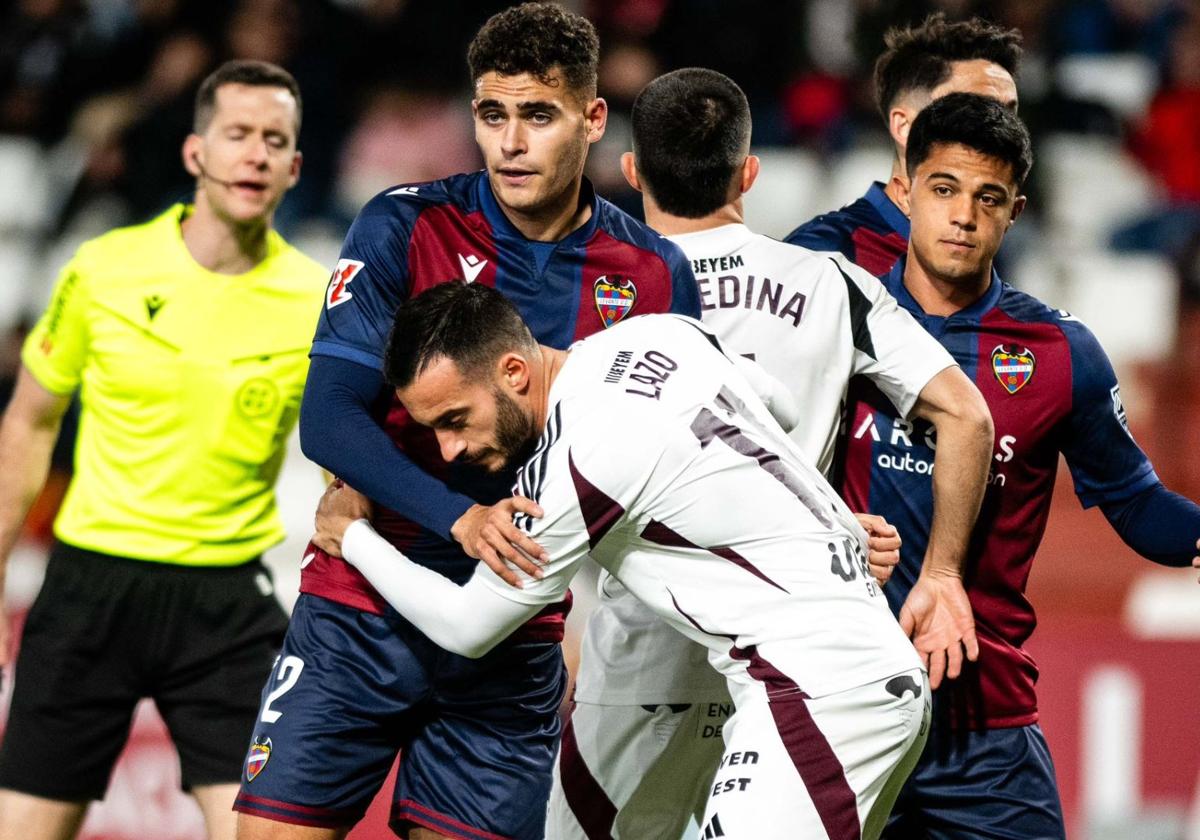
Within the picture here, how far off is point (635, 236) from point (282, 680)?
1369 millimetres

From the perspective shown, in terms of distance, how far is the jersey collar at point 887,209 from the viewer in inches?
180

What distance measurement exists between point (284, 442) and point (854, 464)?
6.39 ft

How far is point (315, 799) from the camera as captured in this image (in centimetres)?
398

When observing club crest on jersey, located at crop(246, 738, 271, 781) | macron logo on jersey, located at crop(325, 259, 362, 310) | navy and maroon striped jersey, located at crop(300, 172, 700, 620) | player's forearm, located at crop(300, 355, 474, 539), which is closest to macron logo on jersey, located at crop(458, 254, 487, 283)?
navy and maroon striped jersey, located at crop(300, 172, 700, 620)

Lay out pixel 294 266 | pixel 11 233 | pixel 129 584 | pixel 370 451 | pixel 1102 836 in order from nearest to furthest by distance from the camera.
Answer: pixel 370 451 → pixel 129 584 → pixel 294 266 → pixel 1102 836 → pixel 11 233

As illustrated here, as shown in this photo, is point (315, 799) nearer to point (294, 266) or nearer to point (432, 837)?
point (432, 837)

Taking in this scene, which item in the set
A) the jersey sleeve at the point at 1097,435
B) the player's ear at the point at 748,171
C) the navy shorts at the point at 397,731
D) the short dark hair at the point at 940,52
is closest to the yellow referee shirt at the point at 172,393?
the navy shorts at the point at 397,731

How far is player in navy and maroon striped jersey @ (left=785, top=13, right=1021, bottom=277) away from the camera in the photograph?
4590 millimetres

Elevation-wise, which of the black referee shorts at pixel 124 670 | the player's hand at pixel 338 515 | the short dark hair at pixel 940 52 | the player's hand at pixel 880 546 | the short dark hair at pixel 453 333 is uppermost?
the short dark hair at pixel 940 52

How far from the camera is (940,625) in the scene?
4.12 metres

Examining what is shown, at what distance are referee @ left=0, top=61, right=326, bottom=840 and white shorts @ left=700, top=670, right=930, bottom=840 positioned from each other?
2.08 meters

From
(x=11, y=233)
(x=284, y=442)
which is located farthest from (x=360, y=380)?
(x=11, y=233)

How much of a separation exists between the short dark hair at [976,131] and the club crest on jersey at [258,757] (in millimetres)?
2100

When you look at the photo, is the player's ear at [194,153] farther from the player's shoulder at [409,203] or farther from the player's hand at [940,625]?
the player's hand at [940,625]
